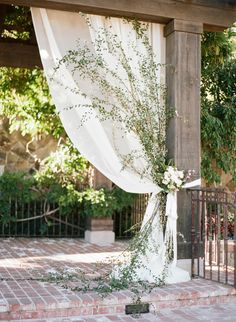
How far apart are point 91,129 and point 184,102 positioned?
37.9 inches

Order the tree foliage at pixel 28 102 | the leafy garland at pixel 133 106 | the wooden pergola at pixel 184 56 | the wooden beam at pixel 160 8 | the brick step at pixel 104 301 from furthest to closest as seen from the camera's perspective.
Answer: the tree foliage at pixel 28 102
the wooden pergola at pixel 184 56
the leafy garland at pixel 133 106
the wooden beam at pixel 160 8
the brick step at pixel 104 301

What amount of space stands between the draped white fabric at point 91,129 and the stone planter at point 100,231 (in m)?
2.36

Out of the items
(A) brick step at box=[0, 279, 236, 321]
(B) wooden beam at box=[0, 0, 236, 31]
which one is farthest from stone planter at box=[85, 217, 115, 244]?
(B) wooden beam at box=[0, 0, 236, 31]

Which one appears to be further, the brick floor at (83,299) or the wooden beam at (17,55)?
the wooden beam at (17,55)

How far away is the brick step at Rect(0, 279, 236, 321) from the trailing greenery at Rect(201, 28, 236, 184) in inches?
124

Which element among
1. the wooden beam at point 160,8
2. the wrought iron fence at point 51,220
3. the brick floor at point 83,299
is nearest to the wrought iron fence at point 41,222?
the wrought iron fence at point 51,220

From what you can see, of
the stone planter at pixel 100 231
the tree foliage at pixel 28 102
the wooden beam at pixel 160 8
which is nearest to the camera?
the wooden beam at pixel 160 8

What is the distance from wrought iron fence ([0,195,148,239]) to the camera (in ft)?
22.3

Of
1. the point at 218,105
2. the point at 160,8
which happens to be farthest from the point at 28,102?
the point at 160,8

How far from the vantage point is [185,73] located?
438 cm

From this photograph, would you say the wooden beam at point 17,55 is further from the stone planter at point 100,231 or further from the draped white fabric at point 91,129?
the stone planter at point 100,231

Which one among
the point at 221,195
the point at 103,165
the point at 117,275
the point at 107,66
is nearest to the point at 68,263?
the point at 117,275

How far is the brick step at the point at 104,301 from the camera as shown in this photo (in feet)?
10.8

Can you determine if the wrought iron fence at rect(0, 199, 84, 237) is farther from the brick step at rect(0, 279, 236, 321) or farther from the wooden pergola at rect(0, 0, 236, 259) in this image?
the brick step at rect(0, 279, 236, 321)
